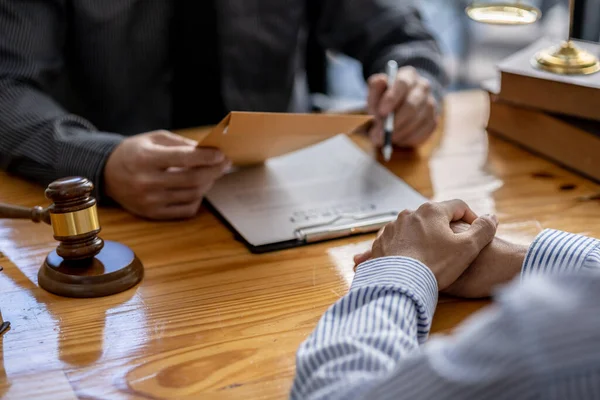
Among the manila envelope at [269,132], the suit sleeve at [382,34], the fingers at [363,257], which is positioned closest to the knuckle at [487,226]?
the fingers at [363,257]

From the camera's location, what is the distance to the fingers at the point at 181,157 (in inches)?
48.9

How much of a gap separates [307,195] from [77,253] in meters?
0.41

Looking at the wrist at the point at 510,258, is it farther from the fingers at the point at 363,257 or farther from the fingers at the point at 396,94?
the fingers at the point at 396,94

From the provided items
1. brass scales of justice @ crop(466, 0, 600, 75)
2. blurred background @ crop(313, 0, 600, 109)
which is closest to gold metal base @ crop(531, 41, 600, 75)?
brass scales of justice @ crop(466, 0, 600, 75)

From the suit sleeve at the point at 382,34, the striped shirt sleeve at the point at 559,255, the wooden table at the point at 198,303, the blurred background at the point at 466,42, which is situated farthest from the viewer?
the blurred background at the point at 466,42

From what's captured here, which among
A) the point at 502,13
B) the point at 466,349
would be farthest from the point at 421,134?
the point at 466,349

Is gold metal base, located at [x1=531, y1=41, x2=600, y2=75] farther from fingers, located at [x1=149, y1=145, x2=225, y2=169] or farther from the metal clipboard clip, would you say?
fingers, located at [x1=149, y1=145, x2=225, y2=169]

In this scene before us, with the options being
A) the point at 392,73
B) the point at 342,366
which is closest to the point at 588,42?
the point at 392,73

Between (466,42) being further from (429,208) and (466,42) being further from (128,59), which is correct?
(429,208)

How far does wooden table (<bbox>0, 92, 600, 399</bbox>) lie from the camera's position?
87cm

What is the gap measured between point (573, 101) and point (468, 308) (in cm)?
56

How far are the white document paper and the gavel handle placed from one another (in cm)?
29

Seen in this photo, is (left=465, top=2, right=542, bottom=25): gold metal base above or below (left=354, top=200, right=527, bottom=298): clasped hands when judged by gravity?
above

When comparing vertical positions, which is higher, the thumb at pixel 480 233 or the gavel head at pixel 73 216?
the gavel head at pixel 73 216
